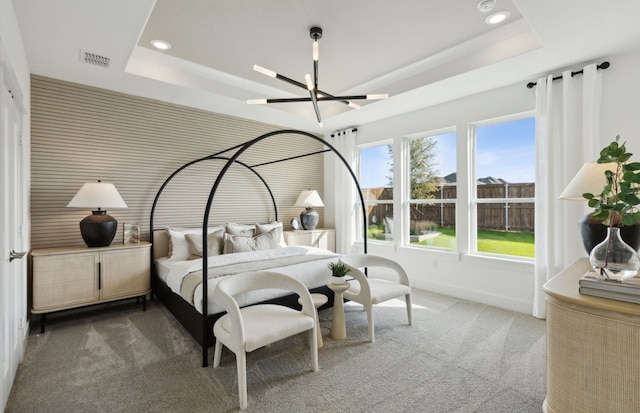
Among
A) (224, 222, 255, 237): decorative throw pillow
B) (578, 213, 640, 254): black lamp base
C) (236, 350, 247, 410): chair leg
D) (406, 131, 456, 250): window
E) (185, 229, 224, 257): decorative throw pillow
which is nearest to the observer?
(236, 350, 247, 410): chair leg

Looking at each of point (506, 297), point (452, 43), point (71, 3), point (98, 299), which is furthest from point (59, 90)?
point (506, 297)

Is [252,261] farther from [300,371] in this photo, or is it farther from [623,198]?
[623,198]

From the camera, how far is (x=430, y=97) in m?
4.13

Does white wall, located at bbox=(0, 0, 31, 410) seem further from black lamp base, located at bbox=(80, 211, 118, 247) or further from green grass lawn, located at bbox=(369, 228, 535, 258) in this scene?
green grass lawn, located at bbox=(369, 228, 535, 258)

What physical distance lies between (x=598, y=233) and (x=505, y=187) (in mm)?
1736

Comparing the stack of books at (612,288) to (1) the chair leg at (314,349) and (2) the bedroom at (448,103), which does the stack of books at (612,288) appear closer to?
(1) the chair leg at (314,349)

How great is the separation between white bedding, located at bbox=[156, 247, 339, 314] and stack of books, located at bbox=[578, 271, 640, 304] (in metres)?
2.23

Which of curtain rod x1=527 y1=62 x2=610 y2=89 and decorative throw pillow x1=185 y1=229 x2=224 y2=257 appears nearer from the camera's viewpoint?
curtain rod x1=527 y1=62 x2=610 y2=89

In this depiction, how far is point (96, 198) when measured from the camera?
332cm

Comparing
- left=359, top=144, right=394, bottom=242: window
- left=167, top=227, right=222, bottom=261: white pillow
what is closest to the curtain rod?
left=359, top=144, right=394, bottom=242: window

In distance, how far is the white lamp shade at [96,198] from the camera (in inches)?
129

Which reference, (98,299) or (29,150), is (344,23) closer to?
(29,150)

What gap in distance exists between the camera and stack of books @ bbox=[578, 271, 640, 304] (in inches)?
54.4

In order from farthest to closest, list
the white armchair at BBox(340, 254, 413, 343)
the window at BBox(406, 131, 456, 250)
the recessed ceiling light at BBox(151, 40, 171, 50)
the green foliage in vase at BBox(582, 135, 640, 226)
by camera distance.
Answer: the window at BBox(406, 131, 456, 250)
the recessed ceiling light at BBox(151, 40, 171, 50)
the white armchair at BBox(340, 254, 413, 343)
the green foliage in vase at BBox(582, 135, 640, 226)
